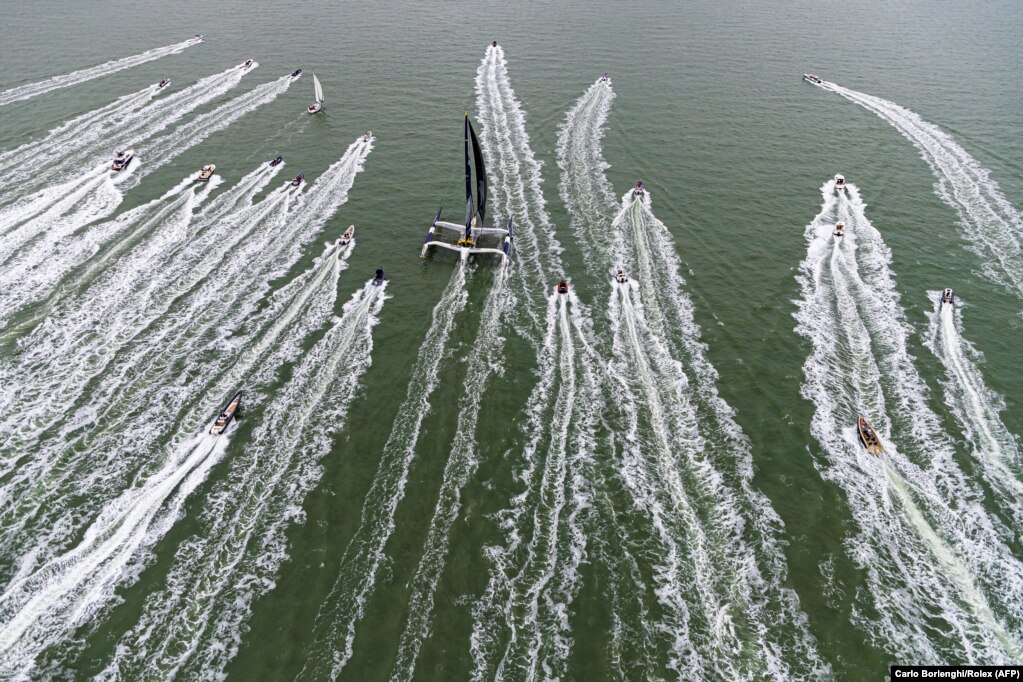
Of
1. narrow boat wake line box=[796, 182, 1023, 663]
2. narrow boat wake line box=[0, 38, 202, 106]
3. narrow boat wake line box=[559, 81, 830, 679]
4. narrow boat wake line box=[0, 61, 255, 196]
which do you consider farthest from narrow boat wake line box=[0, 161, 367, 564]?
narrow boat wake line box=[0, 38, 202, 106]

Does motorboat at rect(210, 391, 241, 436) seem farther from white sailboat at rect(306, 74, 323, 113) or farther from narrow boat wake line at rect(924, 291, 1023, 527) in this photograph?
white sailboat at rect(306, 74, 323, 113)

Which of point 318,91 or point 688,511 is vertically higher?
point 318,91

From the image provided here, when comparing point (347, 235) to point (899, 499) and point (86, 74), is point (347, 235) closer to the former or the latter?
point (899, 499)

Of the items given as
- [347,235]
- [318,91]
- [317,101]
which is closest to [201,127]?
[317,101]

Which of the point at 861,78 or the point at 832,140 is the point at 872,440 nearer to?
the point at 832,140

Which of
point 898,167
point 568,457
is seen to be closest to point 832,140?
point 898,167

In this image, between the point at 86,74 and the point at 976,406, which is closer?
the point at 976,406
